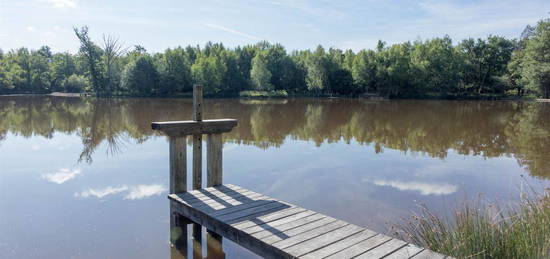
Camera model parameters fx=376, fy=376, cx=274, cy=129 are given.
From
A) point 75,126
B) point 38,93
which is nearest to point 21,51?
point 38,93

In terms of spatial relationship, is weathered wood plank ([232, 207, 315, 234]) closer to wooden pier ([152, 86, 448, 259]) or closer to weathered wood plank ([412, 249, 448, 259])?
wooden pier ([152, 86, 448, 259])

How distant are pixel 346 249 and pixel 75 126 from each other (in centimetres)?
1824

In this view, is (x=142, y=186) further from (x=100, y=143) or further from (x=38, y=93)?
(x=38, y=93)

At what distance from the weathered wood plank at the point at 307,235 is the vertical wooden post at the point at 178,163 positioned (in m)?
2.17

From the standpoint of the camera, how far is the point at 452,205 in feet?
22.3

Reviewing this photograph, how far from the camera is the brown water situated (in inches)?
216

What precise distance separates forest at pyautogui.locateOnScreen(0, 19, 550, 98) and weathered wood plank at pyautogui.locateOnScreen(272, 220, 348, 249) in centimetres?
5499

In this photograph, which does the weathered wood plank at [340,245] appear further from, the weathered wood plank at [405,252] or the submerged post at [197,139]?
the submerged post at [197,139]

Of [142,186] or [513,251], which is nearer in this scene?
[513,251]

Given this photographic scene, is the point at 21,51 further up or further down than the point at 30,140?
further up

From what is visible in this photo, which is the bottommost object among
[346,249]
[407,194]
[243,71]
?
[407,194]

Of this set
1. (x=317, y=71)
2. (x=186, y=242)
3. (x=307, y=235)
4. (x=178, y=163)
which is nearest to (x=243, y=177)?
(x=178, y=163)

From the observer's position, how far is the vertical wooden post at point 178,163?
515cm

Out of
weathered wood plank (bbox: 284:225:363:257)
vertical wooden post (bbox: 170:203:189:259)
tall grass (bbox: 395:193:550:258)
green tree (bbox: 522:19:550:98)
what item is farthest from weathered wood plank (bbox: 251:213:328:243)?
green tree (bbox: 522:19:550:98)
